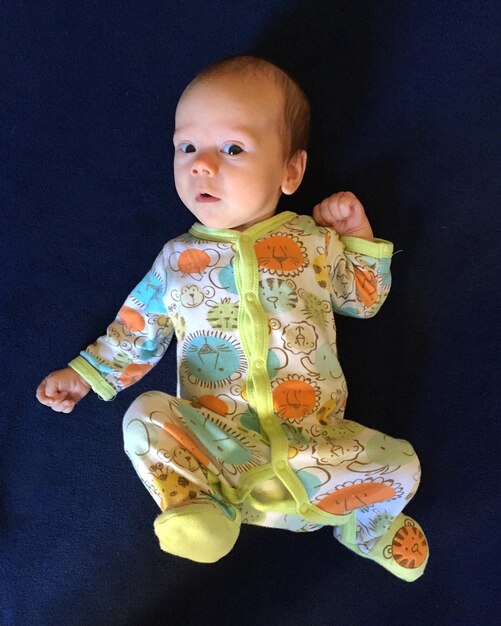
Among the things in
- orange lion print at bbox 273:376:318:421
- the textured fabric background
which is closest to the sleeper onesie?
orange lion print at bbox 273:376:318:421

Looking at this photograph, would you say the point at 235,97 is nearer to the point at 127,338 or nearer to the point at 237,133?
the point at 237,133

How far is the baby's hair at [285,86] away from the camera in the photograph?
1.12m

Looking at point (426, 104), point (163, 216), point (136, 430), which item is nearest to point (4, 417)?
point (136, 430)

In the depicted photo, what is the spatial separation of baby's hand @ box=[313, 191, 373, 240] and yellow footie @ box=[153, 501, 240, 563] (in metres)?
0.57

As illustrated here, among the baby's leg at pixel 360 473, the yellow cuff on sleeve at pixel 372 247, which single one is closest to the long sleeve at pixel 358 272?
the yellow cuff on sleeve at pixel 372 247

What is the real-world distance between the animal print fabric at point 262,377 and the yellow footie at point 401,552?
0.05 m

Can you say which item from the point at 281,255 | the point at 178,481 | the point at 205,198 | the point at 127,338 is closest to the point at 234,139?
the point at 205,198

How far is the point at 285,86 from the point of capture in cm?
113

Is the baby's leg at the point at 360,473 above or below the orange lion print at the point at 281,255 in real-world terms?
below

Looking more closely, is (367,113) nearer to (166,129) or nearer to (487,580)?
(166,129)

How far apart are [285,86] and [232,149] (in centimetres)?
17

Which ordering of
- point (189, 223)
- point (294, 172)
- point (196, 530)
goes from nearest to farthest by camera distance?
point (196, 530), point (294, 172), point (189, 223)

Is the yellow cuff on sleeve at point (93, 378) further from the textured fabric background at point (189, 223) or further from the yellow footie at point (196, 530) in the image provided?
the yellow footie at point (196, 530)

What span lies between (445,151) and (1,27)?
95cm
